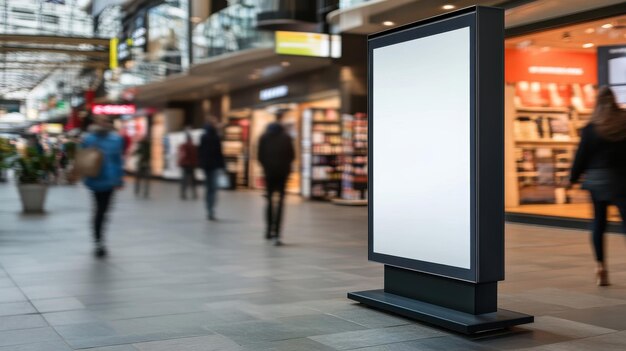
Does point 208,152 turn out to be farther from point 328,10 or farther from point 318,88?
point 318,88

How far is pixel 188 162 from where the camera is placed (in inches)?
823

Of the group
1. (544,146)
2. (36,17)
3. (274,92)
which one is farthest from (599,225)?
(274,92)

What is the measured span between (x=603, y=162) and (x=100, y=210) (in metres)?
5.96

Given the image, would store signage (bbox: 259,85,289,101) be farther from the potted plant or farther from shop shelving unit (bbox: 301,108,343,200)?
the potted plant

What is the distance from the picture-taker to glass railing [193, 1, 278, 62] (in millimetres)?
20453

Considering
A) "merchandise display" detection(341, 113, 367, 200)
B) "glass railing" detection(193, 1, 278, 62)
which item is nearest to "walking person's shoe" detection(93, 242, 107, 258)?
"merchandise display" detection(341, 113, 367, 200)

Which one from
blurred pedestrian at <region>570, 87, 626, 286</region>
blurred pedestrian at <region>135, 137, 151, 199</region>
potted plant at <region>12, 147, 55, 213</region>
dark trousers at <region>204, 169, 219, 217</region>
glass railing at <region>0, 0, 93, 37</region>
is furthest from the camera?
blurred pedestrian at <region>135, 137, 151, 199</region>

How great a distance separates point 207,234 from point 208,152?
3.77 m

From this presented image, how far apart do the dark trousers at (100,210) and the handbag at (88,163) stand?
14.1 inches

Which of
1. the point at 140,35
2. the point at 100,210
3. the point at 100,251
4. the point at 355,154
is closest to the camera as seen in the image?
the point at 100,251

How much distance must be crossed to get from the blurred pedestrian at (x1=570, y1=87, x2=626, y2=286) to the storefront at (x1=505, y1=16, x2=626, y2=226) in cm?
719

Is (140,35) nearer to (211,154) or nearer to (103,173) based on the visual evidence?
(211,154)

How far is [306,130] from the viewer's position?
20797 millimetres

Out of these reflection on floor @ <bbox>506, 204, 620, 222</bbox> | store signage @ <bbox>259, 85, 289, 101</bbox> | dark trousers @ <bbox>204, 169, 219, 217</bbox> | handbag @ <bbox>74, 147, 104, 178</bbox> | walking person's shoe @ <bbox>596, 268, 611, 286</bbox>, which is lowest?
walking person's shoe @ <bbox>596, 268, 611, 286</bbox>
